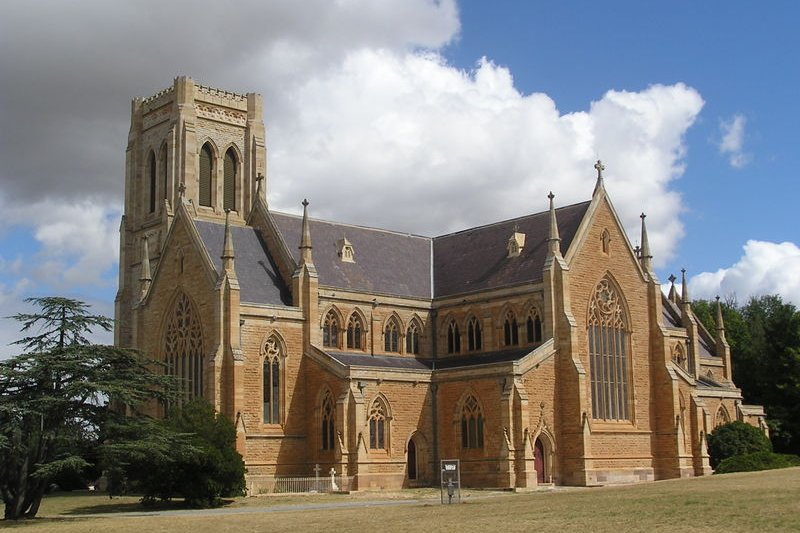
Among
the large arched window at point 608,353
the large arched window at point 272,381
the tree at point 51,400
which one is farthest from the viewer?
the large arched window at point 608,353

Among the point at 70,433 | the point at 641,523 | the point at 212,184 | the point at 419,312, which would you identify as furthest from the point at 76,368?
the point at 212,184

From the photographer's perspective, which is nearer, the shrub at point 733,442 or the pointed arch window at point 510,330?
the pointed arch window at point 510,330

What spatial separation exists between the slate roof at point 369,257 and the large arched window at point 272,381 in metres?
5.64

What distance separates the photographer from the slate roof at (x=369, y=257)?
66.2 m

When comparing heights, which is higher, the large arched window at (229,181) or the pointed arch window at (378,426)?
the large arched window at (229,181)

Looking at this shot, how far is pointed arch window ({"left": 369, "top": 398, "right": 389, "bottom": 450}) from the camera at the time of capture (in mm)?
59750

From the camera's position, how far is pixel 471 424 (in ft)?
200

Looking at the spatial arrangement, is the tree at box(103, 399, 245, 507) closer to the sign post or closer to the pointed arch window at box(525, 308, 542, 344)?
the sign post

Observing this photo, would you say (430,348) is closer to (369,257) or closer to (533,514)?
(369,257)

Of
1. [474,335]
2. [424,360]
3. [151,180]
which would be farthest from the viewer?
[151,180]

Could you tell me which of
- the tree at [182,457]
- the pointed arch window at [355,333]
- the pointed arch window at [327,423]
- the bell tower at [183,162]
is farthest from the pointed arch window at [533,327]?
the bell tower at [183,162]

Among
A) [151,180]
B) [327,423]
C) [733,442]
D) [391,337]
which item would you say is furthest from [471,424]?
[151,180]

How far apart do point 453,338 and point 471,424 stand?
8.50 m

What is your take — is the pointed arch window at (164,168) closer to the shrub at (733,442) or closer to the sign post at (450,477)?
the shrub at (733,442)
